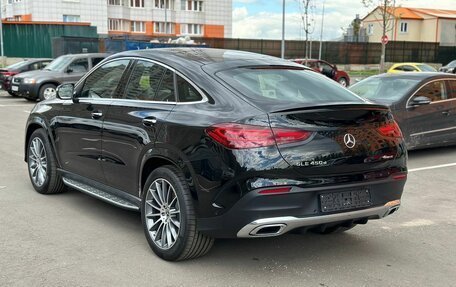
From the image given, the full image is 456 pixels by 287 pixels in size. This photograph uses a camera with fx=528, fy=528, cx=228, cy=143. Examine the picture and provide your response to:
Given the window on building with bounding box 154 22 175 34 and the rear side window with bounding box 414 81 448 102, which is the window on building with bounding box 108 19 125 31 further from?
the rear side window with bounding box 414 81 448 102

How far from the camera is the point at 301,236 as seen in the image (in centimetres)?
496

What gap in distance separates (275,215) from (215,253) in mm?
990

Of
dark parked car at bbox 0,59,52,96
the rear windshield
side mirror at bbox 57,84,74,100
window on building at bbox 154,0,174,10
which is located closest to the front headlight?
dark parked car at bbox 0,59,52,96

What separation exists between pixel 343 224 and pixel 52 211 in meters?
3.13

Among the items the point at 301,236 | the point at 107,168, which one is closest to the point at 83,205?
the point at 107,168

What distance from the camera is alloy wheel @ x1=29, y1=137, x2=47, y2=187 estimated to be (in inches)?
245

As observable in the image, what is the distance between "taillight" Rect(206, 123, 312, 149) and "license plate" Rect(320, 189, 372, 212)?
1.57ft

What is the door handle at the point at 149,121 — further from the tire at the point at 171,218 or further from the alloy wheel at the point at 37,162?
the alloy wheel at the point at 37,162

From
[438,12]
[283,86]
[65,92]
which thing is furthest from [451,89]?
[438,12]

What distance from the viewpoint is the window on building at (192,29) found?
221ft

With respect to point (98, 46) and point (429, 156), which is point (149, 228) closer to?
point (429, 156)

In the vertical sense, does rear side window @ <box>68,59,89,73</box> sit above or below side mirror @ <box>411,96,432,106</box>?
above

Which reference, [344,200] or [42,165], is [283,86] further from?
[42,165]

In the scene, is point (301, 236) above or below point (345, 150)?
below
